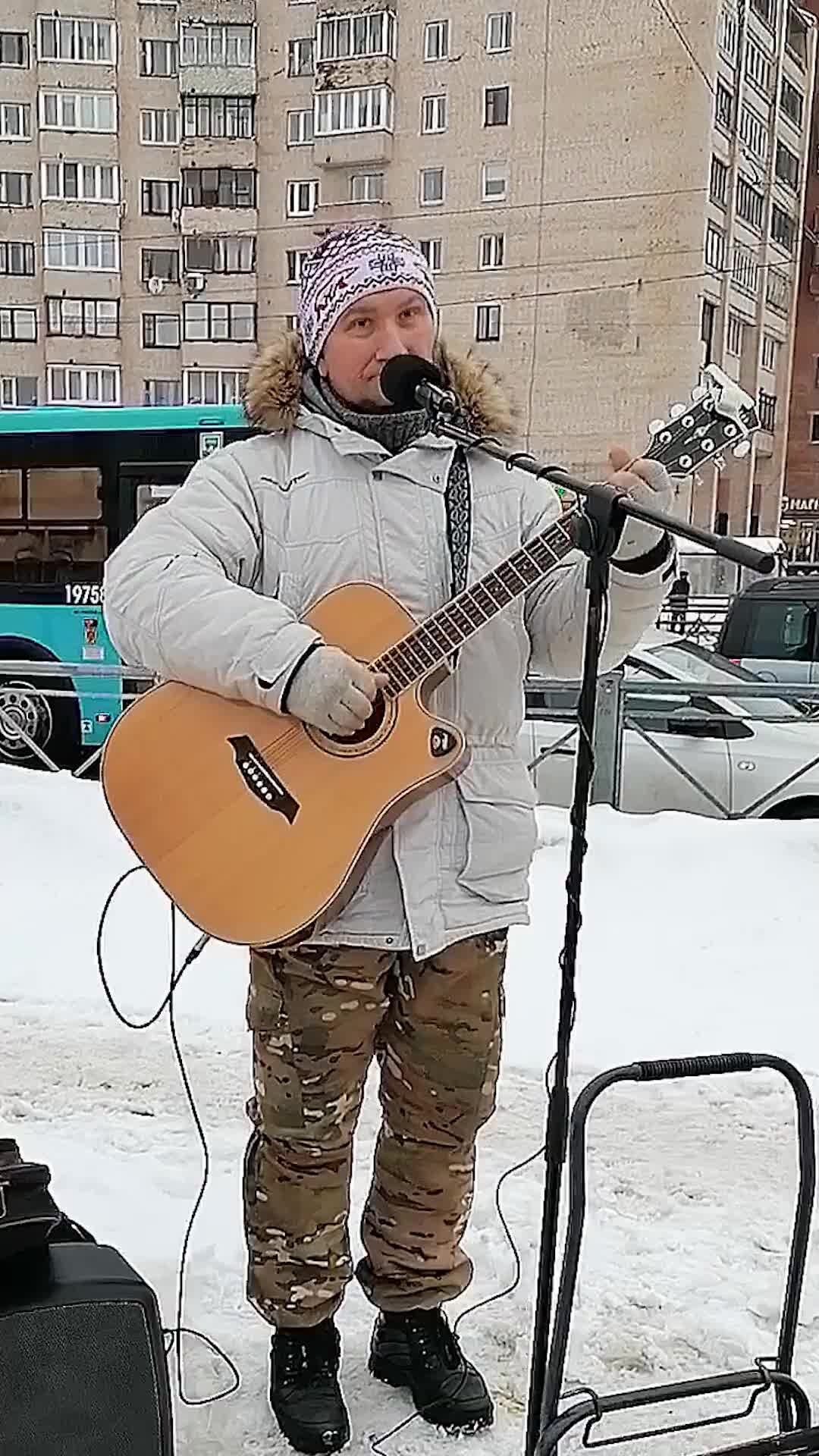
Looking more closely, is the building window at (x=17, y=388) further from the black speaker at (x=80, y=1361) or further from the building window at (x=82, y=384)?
the black speaker at (x=80, y=1361)

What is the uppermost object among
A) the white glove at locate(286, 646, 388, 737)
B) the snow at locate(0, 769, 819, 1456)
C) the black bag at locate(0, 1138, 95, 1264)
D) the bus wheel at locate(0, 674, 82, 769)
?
the white glove at locate(286, 646, 388, 737)

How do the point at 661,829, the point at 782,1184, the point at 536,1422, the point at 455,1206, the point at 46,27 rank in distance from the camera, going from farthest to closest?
the point at 46,27
the point at 661,829
the point at 782,1184
the point at 455,1206
the point at 536,1422

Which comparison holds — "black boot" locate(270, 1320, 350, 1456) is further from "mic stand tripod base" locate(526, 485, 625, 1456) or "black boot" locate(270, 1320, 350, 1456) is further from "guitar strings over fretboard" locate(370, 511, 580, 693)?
"guitar strings over fretboard" locate(370, 511, 580, 693)

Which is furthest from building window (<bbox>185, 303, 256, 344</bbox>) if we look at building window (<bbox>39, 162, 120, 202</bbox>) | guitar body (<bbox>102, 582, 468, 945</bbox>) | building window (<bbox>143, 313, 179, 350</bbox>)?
guitar body (<bbox>102, 582, 468, 945</bbox>)

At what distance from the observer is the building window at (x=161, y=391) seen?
23.1 metres

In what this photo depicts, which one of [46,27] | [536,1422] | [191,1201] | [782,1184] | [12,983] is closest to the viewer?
[536,1422]

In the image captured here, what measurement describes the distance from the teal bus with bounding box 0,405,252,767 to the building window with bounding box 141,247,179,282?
655 inches

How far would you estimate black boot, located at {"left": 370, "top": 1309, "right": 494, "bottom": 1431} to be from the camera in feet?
5.99

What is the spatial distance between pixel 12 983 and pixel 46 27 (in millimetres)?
23693

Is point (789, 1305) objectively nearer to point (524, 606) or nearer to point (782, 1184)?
point (524, 606)

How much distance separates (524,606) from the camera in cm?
172

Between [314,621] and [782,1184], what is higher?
[314,621]

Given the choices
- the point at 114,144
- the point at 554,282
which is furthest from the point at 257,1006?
the point at 114,144

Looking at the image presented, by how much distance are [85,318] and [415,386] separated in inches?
917
